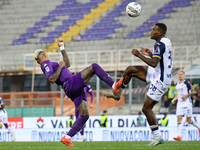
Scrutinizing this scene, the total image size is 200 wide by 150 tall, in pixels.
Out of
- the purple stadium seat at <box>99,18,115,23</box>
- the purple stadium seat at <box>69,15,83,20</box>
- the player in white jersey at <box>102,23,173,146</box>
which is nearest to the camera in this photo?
the player in white jersey at <box>102,23,173,146</box>

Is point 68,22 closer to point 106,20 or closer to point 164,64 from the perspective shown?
point 106,20

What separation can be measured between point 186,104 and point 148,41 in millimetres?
12648

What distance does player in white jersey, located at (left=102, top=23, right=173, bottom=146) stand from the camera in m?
7.05

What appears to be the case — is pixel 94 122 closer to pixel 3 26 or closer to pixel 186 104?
pixel 186 104

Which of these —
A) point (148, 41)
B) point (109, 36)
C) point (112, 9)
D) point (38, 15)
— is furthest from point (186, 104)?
point (38, 15)

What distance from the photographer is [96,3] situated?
29.9 m

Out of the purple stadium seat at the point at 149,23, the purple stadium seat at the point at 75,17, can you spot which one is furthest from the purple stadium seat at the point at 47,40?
the purple stadium seat at the point at 149,23

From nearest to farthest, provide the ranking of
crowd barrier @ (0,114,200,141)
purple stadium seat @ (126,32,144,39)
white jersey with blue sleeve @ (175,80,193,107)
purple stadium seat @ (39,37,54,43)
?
white jersey with blue sleeve @ (175,80,193,107) → crowd barrier @ (0,114,200,141) → purple stadium seat @ (126,32,144,39) → purple stadium seat @ (39,37,54,43)

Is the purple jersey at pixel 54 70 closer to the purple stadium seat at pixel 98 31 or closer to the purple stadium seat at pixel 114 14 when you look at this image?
the purple stadium seat at pixel 98 31

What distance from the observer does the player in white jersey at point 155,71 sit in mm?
7047

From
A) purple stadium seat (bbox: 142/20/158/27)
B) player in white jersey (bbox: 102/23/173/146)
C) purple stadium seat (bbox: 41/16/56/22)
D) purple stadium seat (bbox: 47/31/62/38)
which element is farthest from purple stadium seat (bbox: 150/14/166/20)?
player in white jersey (bbox: 102/23/173/146)

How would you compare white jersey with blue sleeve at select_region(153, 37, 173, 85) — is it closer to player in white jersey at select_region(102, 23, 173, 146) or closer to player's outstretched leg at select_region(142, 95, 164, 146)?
player in white jersey at select_region(102, 23, 173, 146)

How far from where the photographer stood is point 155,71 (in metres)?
7.42

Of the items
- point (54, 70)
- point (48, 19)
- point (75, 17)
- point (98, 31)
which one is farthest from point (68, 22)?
point (54, 70)
